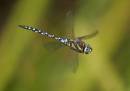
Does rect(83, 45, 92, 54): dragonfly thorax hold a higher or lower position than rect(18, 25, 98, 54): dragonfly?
lower

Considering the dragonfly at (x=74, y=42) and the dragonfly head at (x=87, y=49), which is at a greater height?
the dragonfly at (x=74, y=42)

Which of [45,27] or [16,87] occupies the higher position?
[45,27]

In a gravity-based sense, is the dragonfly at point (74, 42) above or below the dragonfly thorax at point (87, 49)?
above

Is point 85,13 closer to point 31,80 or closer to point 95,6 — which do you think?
point 95,6

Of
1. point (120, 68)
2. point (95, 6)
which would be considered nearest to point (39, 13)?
point (95, 6)

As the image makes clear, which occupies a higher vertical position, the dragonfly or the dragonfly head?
the dragonfly

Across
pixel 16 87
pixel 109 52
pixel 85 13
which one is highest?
pixel 85 13
